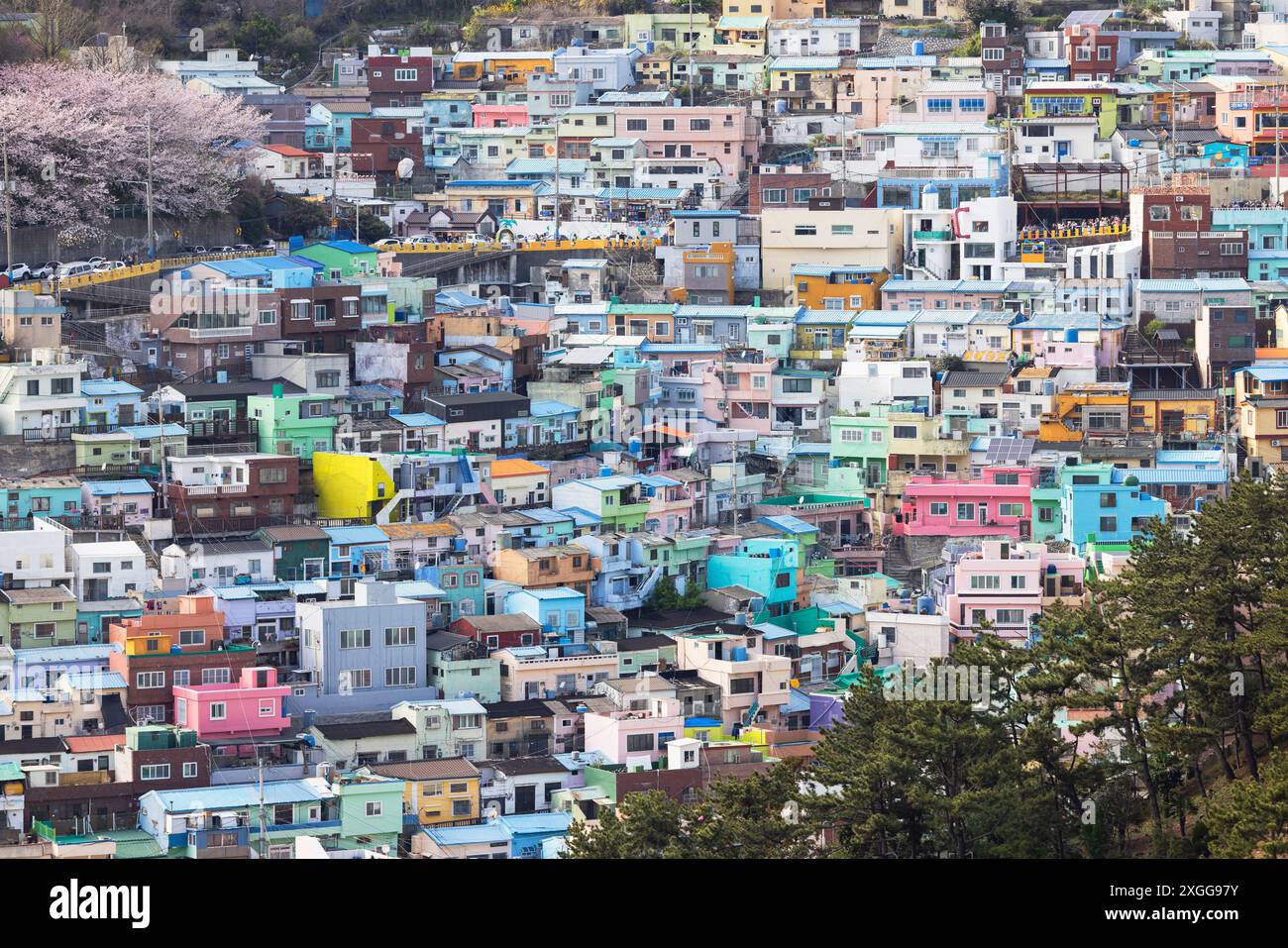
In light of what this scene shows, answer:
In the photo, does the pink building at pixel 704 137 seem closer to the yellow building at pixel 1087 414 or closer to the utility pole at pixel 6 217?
the yellow building at pixel 1087 414

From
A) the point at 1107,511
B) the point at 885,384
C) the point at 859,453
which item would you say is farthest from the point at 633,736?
the point at 885,384

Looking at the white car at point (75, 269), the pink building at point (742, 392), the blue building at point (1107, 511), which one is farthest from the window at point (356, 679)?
the white car at point (75, 269)

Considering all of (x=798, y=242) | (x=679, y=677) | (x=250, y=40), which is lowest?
(x=679, y=677)

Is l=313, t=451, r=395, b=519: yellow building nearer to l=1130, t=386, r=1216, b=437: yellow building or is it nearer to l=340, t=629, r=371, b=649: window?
l=340, t=629, r=371, b=649: window

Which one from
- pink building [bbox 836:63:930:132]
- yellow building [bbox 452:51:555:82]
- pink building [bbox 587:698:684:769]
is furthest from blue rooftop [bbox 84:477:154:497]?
yellow building [bbox 452:51:555:82]

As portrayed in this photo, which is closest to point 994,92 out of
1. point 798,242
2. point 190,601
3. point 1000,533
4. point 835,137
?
point 835,137

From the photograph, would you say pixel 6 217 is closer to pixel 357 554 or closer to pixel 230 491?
pixel 230 491
